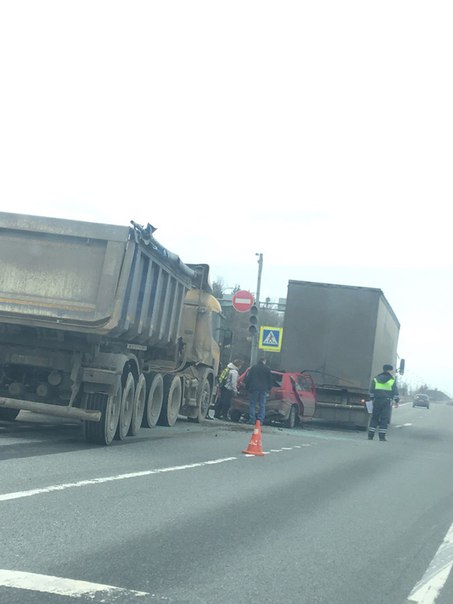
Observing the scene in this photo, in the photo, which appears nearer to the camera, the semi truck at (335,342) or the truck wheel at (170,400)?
the truck wheel at (170,400)

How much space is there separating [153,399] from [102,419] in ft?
13.2

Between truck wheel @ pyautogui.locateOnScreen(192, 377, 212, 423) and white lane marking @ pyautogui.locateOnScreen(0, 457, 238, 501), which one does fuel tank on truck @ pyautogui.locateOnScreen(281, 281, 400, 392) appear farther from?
white lane marking @ pyautogui.locateOnScreen(0, 457, 238, 501)

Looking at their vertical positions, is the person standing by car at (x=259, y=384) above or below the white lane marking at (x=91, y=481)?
above

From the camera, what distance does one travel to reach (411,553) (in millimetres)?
6910

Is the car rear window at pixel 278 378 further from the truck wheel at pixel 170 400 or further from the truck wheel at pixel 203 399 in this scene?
the truck wheel at pixel 170 400

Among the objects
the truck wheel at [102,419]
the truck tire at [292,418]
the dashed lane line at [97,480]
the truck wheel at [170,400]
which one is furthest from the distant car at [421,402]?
the dashed lane line at [97,480]

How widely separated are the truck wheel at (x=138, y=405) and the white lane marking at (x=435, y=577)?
7.29 meters

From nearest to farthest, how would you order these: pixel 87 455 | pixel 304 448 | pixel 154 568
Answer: pixel 154 568 → pixel 87 455 → pixel 304 448

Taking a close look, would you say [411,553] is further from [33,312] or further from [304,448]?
[304,448]

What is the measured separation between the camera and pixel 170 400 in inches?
682

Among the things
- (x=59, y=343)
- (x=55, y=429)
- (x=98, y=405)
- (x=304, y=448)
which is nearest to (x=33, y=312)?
(x=59, y=343)

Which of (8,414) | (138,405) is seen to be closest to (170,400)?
(138,405)

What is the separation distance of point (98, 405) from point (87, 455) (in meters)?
1.17

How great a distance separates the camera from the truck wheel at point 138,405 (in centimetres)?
1405
